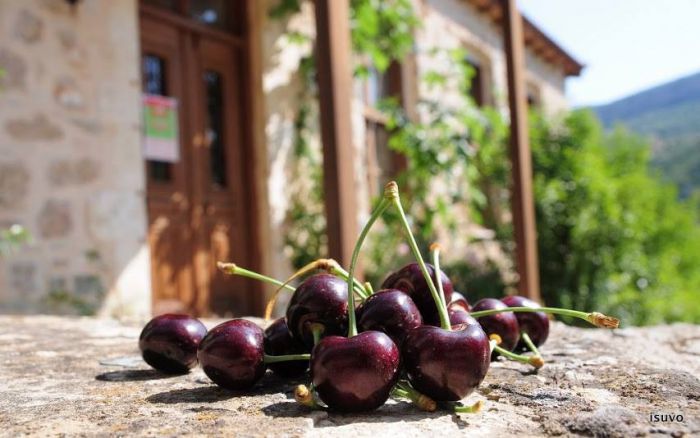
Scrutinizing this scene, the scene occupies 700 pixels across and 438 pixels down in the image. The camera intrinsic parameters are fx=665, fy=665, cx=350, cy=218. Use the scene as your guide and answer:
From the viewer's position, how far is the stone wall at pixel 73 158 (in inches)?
134

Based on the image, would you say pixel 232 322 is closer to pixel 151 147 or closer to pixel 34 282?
pixel 34 282

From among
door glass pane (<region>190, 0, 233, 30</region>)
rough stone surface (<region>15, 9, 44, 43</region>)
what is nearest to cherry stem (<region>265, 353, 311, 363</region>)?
rough stone surface (<region>15, 9, 44, 43</region>)

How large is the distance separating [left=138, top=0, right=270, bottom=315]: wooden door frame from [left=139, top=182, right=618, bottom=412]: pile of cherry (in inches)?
138

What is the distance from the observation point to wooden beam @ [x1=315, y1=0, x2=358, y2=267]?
9.59ft

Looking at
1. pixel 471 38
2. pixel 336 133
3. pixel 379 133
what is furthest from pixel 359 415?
pixel 471 38

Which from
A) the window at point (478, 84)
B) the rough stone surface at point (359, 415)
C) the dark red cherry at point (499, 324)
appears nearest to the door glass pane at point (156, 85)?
the rough stone surface at point (359, 415)

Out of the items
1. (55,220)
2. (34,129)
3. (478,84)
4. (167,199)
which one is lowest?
(55,220)

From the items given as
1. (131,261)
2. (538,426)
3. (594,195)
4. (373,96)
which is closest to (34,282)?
(131,261)

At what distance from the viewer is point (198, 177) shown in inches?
179

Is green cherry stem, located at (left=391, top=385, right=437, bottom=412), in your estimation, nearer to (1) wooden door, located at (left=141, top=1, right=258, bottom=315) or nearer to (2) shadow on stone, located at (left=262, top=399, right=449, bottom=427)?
(2) shadow on stone, located at (left=262, top=399, right=449, bottom=427)

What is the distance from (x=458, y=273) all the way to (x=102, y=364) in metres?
4.40

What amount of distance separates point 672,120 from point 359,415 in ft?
53.0

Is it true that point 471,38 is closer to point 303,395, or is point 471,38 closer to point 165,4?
point 165,4

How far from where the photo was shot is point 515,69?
14.4 ft
